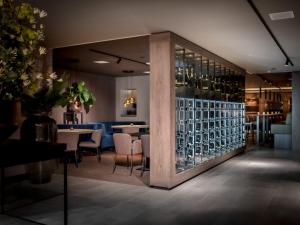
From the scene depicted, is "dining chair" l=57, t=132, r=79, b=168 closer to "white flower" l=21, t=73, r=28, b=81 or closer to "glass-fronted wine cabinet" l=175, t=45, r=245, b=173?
"glass-fronted wine cabinet" l=175, t=45, r=245, b=173

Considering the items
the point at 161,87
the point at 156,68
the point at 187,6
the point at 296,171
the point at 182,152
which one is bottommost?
the point at 296,171

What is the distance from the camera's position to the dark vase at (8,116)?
1.96m

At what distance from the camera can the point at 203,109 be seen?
6559mm

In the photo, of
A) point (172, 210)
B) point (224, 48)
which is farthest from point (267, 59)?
point (172, 210)

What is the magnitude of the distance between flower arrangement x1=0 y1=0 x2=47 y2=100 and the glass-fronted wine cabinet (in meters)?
3.61

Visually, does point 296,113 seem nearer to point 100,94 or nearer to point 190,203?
point 100,94

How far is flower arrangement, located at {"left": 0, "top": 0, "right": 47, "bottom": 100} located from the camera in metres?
1.90

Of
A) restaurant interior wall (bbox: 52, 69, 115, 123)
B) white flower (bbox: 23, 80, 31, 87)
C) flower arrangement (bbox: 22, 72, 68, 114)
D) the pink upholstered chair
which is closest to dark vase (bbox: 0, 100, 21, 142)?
white flower (bbox: 23, 80, 31, 87)

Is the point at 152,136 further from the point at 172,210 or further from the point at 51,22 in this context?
the point at 51,22

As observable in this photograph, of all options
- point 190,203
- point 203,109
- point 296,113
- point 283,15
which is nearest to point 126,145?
point 203,109

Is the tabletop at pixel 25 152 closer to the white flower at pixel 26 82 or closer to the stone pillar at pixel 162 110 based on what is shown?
the white flower at pixel 26 82

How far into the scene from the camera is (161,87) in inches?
200

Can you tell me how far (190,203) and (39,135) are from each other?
2224mm

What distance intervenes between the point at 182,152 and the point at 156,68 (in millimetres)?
1624
